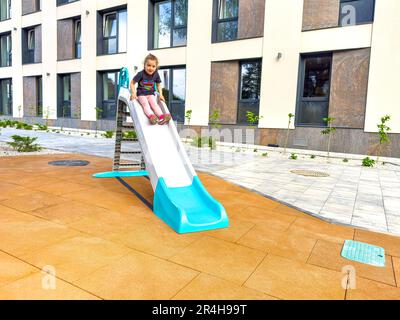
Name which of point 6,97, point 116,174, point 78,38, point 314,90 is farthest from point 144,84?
point 6,97

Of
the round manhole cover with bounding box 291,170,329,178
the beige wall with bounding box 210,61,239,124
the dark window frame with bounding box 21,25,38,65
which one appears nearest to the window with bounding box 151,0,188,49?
the beige wall with bounding box 210,61,239,124

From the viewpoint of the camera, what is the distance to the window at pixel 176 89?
602 inches

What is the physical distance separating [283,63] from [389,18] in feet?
11.9

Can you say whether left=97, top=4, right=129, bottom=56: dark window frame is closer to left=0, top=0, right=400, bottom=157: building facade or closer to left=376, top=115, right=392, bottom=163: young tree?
left=0, top=0, right=400, bottom=157: building facade

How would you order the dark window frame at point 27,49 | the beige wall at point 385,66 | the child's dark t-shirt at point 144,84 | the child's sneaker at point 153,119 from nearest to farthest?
the child's sneaker at point 153,119
the child's dark t-shirt at point 144,84
the beige wall at point 385,66
the dark window frame at point 27,49

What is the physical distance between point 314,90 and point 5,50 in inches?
931

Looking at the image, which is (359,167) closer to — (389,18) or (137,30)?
(389,18)

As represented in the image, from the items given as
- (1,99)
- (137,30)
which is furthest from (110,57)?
(1,99)

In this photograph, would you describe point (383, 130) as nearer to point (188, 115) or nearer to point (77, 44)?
point (188, 115)

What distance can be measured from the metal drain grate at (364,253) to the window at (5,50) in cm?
2653

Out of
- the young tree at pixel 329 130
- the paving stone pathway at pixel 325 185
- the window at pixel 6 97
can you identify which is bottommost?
the paving stone pathway at pixel 325 185

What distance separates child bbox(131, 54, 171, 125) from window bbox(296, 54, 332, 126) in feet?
25.4

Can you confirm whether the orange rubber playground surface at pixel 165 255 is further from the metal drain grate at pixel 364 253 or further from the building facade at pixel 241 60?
the building facade at pixel 241 60

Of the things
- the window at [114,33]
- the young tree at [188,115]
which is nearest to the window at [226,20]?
the young tree at [188,115]
